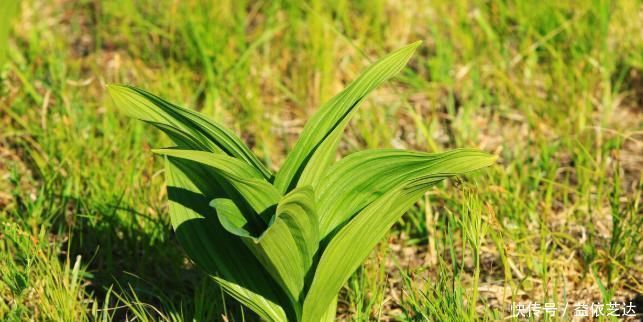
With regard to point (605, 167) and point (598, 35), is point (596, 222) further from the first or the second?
point (598, 35)

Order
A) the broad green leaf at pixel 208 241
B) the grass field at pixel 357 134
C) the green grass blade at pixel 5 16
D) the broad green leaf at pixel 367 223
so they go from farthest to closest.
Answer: the green grass blade at pixel 5 16
the grass field at pixel 357 134
the broad green leaf at pixel 208 241
the broad green leaf at pixel 367 223

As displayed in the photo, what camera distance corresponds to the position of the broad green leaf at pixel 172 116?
167 centimetres


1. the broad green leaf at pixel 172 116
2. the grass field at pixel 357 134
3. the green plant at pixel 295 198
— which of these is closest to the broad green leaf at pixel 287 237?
the green plant at pixel 295 198

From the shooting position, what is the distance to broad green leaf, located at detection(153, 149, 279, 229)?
1.56 metres

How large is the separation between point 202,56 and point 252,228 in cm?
153

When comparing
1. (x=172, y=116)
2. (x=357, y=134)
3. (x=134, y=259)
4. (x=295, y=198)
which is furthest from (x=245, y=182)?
(x=357, y=134)

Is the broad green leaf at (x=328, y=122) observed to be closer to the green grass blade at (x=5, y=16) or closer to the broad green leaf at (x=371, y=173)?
the broad green leaf at (x=371, y=173)

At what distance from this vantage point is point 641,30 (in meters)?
3.36

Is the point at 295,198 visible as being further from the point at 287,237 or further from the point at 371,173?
the point at 371,173

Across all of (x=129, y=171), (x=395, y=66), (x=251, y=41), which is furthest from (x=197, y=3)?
(x=395, y=66)

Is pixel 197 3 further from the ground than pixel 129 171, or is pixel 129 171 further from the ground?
pixel 197 3

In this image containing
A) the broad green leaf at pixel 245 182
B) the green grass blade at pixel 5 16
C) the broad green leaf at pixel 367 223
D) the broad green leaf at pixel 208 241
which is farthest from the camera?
the green grass blade at pixel 5 16

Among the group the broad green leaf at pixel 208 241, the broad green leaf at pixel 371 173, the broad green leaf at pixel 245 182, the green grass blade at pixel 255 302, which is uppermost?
the broad green leaf at pixel 371 173

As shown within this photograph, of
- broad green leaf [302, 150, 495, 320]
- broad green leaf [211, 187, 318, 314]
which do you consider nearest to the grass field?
broad green leaf [302, 150, 495, 320]
